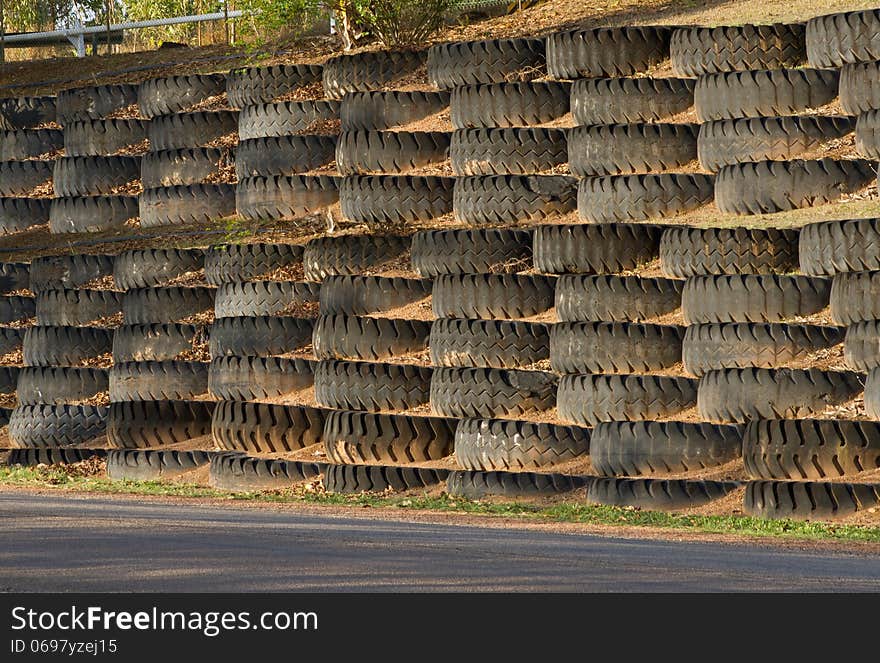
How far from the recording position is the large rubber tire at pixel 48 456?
2042 cm

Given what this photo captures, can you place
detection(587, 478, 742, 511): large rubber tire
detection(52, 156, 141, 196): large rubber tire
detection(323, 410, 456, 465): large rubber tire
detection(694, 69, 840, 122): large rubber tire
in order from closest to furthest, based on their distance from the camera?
1. detection(587, 478, 742, 511): large rubber tire
2. detection(323, 410, 456, 465): large rubber tire
3. detection(694, 69, 840, 122): large rubber tire
4. detection(52, 156, 141, 196): large rubber tire

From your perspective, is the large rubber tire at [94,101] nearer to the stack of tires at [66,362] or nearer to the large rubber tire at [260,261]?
the stack of tires at [66,362]

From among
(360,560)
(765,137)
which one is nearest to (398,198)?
(765,137)

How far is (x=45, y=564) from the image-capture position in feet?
31.9

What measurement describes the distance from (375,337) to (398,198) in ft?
11.2

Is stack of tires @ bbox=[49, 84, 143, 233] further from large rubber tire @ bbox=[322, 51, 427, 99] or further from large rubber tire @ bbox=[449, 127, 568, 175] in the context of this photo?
A: large rubber tire @ bbox=[449, 127, 568, 175]

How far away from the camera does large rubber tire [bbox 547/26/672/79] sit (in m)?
24.4

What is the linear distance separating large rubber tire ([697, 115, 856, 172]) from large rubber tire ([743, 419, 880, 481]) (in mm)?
6075

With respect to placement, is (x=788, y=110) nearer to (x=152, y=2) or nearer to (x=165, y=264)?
(x=165, y=264)

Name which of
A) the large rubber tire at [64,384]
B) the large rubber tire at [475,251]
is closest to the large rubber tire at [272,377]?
the large rubber tire at [475,251]

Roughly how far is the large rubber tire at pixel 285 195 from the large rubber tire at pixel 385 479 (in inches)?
290

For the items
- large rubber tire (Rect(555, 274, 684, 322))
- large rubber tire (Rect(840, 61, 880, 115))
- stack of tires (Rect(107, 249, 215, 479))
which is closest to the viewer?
large rubber tire (Rect(555, 274, 684, 322))

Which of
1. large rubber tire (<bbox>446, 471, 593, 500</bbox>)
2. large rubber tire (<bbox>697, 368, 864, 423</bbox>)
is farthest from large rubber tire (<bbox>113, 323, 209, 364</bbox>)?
large rubber tire (<bbox>697, 368, 864, 423</bbox>)

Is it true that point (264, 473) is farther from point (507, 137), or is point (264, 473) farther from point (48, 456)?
point (507, 137)
